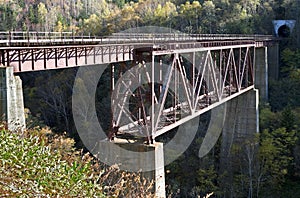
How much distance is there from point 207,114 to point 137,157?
932 inches

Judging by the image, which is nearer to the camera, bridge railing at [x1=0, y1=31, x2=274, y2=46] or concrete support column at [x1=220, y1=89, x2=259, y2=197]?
bridge railing at [x1=0, y1=31, x2=274, y2=46]

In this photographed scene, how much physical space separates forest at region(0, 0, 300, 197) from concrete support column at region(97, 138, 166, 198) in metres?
1.27

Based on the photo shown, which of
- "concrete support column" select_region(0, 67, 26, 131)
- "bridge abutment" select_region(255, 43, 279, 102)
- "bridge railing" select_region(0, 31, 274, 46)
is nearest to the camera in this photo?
"concrete support column" select_region(0, 67, 26, 131)

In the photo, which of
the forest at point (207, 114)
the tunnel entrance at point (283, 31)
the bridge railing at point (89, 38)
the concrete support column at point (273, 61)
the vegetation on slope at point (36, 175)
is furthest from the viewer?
the tunnel entrance at point (283, 31)

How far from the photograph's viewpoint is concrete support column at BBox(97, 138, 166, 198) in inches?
682

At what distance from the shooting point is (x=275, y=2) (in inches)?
2140

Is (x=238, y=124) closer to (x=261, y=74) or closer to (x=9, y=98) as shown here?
(x=261, y=74)

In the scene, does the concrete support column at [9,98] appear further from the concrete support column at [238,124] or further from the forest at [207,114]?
the concrete support column at [238,124]

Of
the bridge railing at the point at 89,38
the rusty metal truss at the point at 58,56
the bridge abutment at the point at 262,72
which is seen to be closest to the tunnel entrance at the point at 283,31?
the bridge railing at the point at 89,38

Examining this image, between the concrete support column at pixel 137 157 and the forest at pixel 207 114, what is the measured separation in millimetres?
1275

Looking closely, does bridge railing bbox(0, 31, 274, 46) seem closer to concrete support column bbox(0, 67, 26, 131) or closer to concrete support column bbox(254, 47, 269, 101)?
concrete support column bbox(254, 47, 269, 101)

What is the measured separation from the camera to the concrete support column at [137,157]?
17328 millimetres

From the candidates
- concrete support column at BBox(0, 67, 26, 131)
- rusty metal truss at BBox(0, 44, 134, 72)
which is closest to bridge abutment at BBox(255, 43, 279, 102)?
rusty metal truss at BBox(0, 44, 134, 72)

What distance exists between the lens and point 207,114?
40312mm
